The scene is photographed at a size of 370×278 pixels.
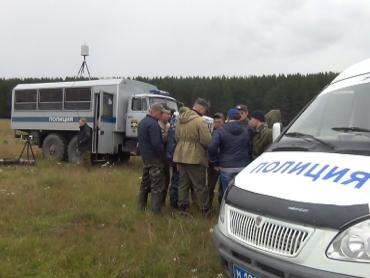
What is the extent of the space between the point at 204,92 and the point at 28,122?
60130 millimetres

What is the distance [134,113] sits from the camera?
16.1 meters

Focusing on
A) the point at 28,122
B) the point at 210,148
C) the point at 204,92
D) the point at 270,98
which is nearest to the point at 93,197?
the point at 210,148

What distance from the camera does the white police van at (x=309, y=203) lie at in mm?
2842

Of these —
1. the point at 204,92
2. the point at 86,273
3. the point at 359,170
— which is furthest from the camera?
the point at 204,92

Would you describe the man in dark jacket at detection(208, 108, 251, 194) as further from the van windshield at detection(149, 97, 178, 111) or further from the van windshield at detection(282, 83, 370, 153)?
the van windshield at detection(149, 97, 178, 111)

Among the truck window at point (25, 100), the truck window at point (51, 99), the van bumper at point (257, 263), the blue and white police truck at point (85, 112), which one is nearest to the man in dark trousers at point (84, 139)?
the blue and white police truck at point (85, 112)

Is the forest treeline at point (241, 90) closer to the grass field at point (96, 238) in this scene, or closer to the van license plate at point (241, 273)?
the grass field at point (96, 238)

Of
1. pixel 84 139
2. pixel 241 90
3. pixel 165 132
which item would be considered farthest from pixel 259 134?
pixel 241 90

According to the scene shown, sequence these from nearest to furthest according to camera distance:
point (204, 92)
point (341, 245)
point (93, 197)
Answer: point (341, 245)
point (93, 197)
point (204, 92)

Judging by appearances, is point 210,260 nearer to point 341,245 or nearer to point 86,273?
point 86,273

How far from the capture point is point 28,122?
1867cm

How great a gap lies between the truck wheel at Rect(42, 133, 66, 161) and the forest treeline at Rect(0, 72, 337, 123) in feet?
166

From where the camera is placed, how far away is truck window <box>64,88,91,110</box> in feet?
55.3

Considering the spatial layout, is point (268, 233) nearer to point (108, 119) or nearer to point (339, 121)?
point (339, 121)
